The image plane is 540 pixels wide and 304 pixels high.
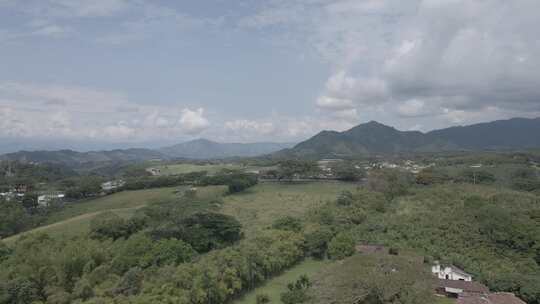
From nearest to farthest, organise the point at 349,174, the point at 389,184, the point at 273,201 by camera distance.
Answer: the point at 273,201 → the point at 389,184 → the point at 349,174

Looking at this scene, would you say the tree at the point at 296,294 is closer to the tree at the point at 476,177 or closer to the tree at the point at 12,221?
the tree at the point at 12,221

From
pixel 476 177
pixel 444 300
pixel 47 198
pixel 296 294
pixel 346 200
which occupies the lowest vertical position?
pixel 444 300

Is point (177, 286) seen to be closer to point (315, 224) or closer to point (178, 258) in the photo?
point (178, 258)

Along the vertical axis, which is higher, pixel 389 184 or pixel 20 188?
pixel 389 184

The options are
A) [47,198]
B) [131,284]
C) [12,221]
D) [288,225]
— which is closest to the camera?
[131,284]

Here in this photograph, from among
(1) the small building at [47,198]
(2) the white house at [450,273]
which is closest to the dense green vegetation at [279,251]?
(2) the white house at [450,273]

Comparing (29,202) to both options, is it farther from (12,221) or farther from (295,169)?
(295,169)

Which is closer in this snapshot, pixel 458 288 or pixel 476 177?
pixel 458 288

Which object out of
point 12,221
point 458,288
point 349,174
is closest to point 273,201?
point 349,174

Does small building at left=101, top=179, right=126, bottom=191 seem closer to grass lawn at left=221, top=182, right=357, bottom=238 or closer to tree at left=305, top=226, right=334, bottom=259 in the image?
grass lawn at left=221, top=182, right=357, bottom=238
